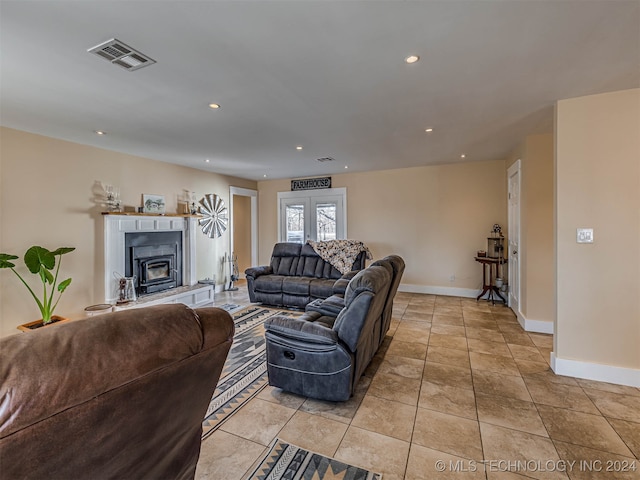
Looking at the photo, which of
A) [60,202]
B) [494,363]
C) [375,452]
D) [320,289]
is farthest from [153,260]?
[494,363]

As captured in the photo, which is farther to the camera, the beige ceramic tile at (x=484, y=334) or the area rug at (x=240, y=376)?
Result: the beige ceramic tile at (x=484, y=334)

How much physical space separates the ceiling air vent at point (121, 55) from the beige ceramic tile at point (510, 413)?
341 centimetres

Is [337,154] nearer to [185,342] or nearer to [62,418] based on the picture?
[185,342]

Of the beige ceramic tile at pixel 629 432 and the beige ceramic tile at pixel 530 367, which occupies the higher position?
the beige ceramic tile at pixel 530 367

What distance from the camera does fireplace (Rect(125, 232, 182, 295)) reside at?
4.45 meters

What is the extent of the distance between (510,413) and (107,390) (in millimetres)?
2526

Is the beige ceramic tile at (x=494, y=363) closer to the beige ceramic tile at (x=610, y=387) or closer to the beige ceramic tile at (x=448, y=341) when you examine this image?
the beige ceramic tile at (x=448, y=341)

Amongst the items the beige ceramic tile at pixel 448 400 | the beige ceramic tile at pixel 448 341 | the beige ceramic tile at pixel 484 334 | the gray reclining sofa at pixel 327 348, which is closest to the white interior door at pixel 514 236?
the beige ceramic tile at pixel 484 334

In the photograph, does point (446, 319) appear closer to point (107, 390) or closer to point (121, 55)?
point (107, 390)

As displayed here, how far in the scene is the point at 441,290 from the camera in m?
5.64

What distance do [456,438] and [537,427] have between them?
1.97 feet

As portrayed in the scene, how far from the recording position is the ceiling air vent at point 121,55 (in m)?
1.76

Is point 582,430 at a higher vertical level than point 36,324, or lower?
lower

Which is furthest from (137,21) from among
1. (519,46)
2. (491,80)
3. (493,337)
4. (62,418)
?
(493,337)
